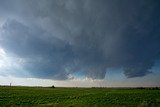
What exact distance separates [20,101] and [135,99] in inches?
948

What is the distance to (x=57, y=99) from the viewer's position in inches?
2219

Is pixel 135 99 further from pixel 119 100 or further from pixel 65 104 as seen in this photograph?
pixel 65 104

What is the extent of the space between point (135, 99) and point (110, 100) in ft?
17.6

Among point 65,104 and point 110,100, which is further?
point 110,100

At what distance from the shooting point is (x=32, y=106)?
48594 mm

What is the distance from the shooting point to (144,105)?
152 feet

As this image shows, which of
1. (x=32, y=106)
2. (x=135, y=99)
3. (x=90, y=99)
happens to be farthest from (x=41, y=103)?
(x=135, y=99)

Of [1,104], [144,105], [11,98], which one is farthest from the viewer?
[11,98]

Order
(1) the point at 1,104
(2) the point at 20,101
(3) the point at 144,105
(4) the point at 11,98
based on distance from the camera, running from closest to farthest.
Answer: (3) the point at 144,105, (1) the point at 1,104, (2) the point at 20,101, (4) the point at 11,98

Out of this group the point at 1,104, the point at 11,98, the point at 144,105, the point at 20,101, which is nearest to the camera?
the point at 144,105

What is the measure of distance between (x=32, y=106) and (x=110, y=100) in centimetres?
1637

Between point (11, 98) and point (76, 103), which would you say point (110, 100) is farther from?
point (11, 98)

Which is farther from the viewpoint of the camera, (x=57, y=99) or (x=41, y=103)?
(x=57, y=99)

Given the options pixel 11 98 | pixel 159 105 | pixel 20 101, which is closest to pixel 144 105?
pixel 159 105
